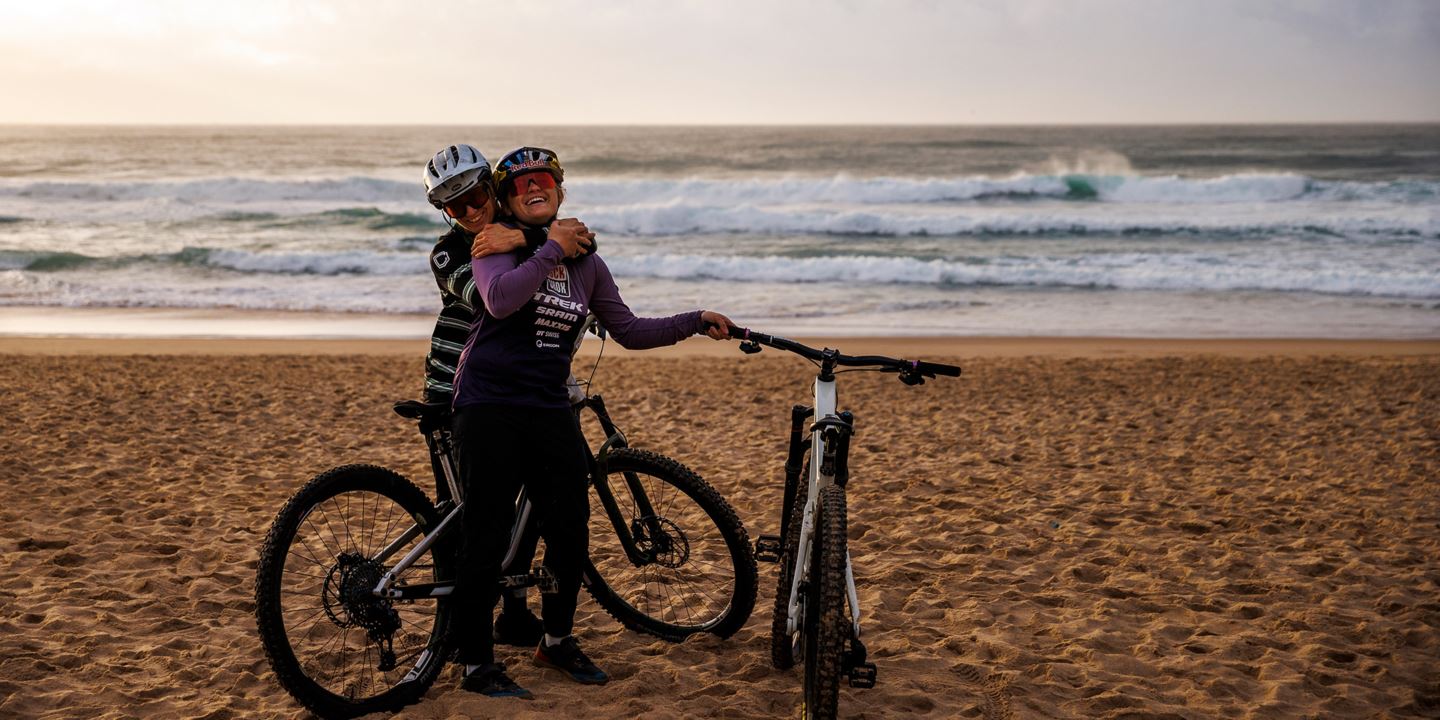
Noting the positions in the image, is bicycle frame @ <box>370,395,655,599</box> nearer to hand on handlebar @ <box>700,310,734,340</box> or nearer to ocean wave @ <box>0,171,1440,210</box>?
hand on handlebar @ <box>700,310,734,340</box>

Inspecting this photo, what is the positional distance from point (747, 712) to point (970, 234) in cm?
2666

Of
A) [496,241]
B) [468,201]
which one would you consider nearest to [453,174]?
[468,201]

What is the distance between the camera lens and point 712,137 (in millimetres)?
73812

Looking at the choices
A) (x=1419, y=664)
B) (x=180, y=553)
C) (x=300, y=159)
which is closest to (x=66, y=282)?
(x=180, y=553)

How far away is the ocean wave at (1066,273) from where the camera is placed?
Result: 1842 centimetres

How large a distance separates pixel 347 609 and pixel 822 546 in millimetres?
1492

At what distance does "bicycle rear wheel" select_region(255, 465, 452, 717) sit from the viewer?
3.18 meters

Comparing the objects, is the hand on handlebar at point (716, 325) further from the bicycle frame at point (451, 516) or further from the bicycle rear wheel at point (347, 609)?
the bicycle rear wheel at point (347, 609)

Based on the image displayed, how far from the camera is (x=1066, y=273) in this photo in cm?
2002

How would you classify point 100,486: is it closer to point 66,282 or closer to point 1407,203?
point 66,282

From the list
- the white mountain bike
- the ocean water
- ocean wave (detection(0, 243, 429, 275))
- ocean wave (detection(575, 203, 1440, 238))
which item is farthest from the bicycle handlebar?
ocean wave (detection(575, 203, 1440, 238))

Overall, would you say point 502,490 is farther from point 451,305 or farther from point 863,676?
point 863,676

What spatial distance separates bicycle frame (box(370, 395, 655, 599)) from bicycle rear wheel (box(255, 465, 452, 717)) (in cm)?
4

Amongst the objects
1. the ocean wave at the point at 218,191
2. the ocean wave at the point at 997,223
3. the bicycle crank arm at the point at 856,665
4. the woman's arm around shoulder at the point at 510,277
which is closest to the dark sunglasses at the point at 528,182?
the woman's arm around shoulder at the point at 510,277
